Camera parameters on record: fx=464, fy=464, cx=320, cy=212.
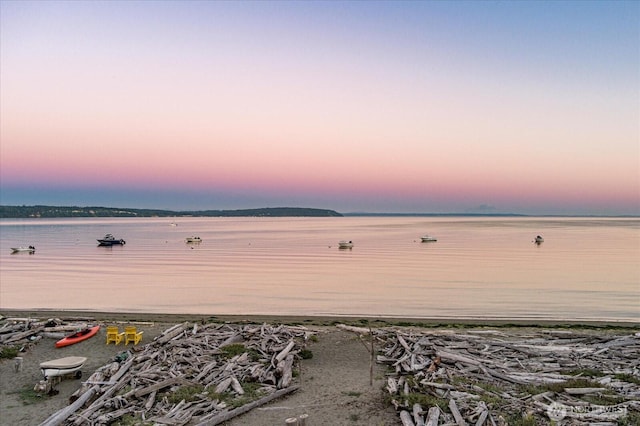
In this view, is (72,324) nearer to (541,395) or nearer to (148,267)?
(541,395)

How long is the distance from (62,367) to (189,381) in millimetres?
4861

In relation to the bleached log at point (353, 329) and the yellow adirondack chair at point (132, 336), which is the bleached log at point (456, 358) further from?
the yellow adirondack chair at point (132, 336)

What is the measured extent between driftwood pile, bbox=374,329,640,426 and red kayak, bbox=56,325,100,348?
1402 centimetres

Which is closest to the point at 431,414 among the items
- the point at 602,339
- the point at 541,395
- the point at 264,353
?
the point at 541,395

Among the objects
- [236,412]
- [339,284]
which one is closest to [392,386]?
[236,412]

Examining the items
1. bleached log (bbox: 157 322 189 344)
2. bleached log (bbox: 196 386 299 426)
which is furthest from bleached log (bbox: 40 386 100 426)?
bleached log (bbox: 157 322 189 344)

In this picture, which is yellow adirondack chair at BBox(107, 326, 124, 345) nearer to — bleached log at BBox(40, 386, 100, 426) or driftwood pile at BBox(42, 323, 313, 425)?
driftwood pile at BBox(42, 323, 313, 425)

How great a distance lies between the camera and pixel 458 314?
107 feet

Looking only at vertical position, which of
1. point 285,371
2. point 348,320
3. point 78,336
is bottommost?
point 348,320

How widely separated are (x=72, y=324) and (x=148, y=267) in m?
38.8

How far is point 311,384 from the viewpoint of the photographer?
16.5m

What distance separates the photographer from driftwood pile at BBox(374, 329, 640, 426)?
12.8 metres

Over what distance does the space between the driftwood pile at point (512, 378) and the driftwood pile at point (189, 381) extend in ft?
14.2

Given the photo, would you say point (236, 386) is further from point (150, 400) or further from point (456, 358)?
point (456, 358)
